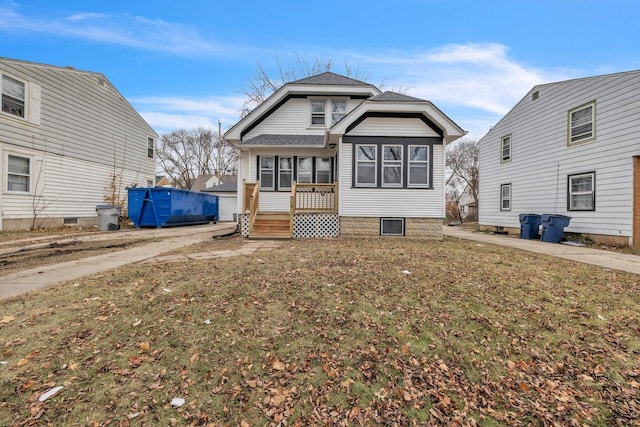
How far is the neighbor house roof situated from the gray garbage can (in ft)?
22.1

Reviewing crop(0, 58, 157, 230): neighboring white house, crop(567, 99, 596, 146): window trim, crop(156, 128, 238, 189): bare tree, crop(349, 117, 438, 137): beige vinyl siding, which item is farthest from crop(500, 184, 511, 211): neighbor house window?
crop(156, 128, 238, 189): bare tree

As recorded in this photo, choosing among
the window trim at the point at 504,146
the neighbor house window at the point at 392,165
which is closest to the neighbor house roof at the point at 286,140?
the neighbor house window at the point at 392,165

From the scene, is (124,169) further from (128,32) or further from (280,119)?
(280,119)

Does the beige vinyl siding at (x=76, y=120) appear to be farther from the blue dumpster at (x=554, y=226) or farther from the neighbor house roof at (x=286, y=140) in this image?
the blue dumpster at (x=554, y=226)

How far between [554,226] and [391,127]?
7324 millimetres

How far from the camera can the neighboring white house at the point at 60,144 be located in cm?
1105

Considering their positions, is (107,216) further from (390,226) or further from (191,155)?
(191,155)

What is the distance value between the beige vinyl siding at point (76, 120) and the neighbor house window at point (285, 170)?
9.81 m

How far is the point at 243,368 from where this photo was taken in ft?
8.55

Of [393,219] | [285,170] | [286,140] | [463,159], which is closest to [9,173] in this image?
[285,170]

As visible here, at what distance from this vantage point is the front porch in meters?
10.1

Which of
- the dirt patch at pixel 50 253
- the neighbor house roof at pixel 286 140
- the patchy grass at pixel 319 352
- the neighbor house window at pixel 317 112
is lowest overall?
the patchy grass at pixel 319 352

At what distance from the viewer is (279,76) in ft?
74.7

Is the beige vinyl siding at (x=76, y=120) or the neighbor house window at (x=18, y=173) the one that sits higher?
the beige vinyl siding at (x=76, y=120)
